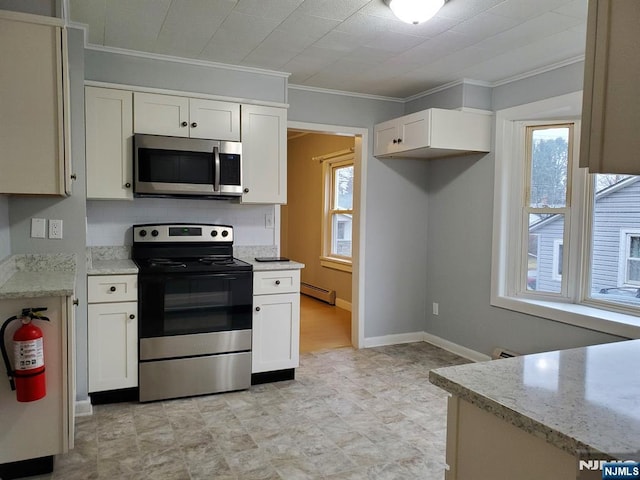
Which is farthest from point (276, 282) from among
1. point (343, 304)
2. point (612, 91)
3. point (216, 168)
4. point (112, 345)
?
point (343, 304)

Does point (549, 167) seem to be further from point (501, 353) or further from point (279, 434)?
point (279, 434)

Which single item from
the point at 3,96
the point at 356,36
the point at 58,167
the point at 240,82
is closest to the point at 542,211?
the point at 356,36

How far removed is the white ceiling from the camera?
2.67 metres

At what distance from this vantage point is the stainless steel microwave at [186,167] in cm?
336

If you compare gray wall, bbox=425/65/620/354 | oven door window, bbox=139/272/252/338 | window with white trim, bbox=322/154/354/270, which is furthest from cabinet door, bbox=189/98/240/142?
window with white trim, bbox=322/154/354/270

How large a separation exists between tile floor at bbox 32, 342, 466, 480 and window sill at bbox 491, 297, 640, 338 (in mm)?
926

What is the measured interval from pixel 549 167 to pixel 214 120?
257 centimetres

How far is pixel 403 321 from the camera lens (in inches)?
190

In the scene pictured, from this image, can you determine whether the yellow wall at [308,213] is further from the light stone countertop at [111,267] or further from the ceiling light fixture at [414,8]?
the ceiling light fixture at [414,8]

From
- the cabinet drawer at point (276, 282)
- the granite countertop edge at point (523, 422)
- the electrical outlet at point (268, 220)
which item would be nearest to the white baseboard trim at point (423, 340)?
the cabinet drawer at point (276, 282)

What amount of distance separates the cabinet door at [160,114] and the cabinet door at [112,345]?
1212mm

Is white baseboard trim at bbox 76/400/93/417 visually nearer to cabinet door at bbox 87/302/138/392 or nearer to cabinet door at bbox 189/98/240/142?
cabinet door at bbox 87/302/138/392

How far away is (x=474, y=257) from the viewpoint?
14.0 ft

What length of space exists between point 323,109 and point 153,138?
5.37 ft
